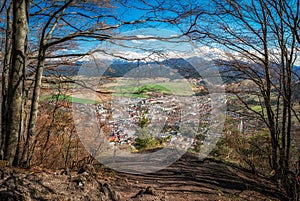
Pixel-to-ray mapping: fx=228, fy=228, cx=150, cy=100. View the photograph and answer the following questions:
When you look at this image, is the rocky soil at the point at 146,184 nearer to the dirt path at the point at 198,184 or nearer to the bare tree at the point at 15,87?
the dirt path at the point at 198,184

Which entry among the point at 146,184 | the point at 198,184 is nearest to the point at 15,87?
the point at 146,184

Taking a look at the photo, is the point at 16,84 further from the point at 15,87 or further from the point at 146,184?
the point at 146,184

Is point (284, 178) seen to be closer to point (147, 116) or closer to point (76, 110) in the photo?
point (147, 116)

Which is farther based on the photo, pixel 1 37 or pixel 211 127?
pixel 211 127

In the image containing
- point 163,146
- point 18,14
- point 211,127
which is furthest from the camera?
point 163,146

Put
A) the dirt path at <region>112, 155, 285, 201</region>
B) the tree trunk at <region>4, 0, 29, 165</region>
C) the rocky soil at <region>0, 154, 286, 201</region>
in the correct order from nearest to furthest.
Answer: the rocky soil at <region>0, 154, 286, 201</region>, the tree trunk at <region>4, 0, 29, 165</region>, the dirt path at <region>112, 155, 285, 201</region>

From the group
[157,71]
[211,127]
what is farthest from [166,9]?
[211,127]

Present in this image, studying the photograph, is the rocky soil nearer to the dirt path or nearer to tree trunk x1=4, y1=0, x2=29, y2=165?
the dirt path

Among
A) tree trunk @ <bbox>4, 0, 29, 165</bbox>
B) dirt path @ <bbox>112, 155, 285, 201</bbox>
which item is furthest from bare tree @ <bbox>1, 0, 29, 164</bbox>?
dirt path @ <bbox>112, 155, 285, 201</bbox>
